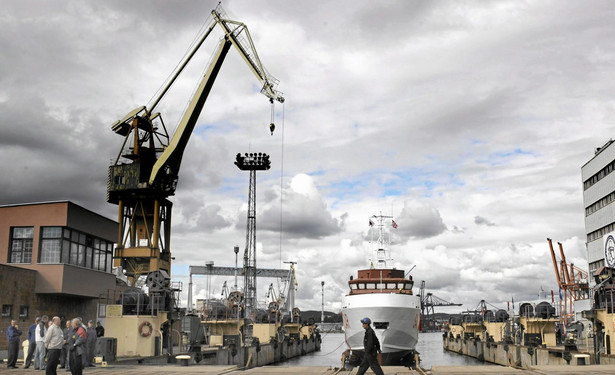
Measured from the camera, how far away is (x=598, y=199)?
7912 cm

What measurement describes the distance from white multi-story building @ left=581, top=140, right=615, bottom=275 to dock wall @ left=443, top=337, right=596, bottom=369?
2260 centimetres

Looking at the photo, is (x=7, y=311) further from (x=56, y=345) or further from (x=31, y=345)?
(x=56, y=345)

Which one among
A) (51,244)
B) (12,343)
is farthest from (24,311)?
(12,343)

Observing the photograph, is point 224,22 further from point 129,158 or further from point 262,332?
point 262,332

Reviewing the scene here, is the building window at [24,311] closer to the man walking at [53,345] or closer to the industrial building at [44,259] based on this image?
the industrial building at [44,259]

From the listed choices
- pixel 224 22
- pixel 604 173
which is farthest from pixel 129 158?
pixel 604 173

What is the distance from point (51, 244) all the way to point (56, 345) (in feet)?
72.0

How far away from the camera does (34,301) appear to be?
3638cm

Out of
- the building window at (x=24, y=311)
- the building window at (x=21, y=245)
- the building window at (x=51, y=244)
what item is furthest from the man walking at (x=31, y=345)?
the building window at (x=21, y=245)

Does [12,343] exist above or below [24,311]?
below

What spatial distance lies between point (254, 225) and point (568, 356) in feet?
171

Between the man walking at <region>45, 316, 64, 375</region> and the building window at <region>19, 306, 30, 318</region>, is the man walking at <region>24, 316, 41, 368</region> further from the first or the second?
the building window at <region>19, 306, 30, 318</region>

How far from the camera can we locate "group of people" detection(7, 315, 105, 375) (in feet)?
58.4

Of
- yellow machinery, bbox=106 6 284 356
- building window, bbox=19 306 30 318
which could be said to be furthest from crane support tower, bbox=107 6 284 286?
building window, bbox=19 306 30 318
